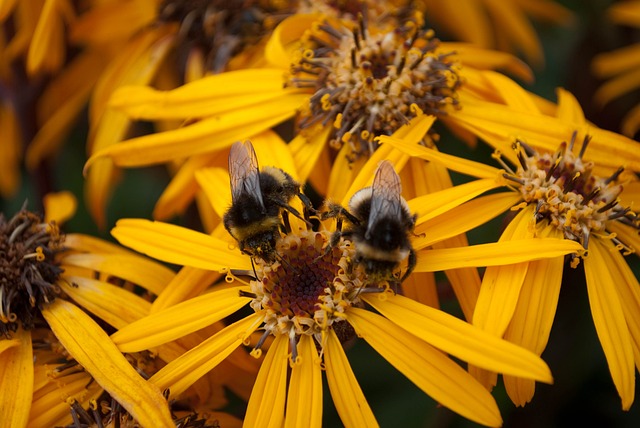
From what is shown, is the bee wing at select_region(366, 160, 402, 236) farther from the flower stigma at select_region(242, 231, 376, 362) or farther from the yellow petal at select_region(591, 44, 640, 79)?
the yellow petal at select_region(591, 44, 640, 79)

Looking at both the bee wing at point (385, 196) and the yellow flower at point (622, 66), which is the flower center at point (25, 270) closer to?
the bee wing at point (385, 196)

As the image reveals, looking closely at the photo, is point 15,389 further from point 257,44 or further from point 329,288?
point 257,44

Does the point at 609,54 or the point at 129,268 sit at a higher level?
the point at 129,268

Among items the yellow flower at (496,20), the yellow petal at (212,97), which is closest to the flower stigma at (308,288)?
the yellow petal at (212,97)

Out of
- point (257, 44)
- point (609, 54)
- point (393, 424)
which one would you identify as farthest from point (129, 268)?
point (609, 54)

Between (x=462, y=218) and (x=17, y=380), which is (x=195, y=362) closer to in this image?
(x=17, y=380)

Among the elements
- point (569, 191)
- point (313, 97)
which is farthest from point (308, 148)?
point (569, 191)
